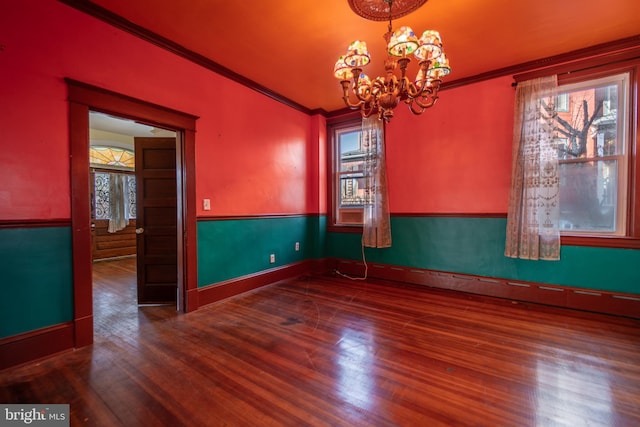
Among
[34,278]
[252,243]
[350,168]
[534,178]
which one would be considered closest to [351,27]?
[350,168]

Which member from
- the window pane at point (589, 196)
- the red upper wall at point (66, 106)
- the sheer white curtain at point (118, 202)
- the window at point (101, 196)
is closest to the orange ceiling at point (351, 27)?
the red upper wall at point (66, 106)

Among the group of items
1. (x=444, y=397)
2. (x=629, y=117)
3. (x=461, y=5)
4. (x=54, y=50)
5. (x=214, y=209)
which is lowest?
(x=444, y=397)

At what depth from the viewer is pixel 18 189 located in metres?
1.98

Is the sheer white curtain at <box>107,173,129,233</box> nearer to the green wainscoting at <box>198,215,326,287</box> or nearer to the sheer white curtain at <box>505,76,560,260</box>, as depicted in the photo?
the green wainscoting at <box>198,215,326,287</box>

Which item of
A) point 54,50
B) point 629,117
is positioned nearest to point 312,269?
point 54,50

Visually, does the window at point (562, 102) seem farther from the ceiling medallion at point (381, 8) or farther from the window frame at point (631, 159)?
the ceiling medallion at point (381, 8)

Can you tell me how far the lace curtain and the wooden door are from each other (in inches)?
103

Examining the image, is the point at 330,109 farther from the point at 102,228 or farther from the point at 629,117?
the point at 102,228

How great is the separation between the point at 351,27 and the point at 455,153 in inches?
82.2

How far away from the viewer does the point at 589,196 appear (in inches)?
119

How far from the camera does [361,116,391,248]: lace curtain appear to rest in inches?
162

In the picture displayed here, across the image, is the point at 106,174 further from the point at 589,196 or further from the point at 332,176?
the point at 589,196

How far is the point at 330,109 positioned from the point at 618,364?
4398 mm

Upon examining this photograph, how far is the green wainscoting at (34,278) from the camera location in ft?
6.37
